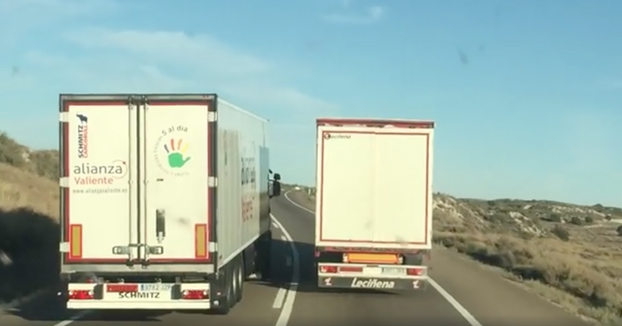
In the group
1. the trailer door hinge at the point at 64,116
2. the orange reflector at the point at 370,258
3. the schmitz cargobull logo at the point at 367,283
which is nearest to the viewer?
the trailer door hinge at the point at 64,116

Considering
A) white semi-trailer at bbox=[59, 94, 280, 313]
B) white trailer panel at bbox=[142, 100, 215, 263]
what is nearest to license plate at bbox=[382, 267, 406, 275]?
white semi-trailer at bbox=[59, 94, 280, 313]

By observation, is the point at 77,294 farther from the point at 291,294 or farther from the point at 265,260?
the point at 265,260

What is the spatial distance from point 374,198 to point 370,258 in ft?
4.08

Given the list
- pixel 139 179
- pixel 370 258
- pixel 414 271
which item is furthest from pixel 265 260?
pixel 139 179

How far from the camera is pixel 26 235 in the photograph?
26.9 m

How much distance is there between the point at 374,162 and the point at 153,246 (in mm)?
5791

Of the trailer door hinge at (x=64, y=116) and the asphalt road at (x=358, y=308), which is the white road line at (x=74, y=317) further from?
the trailer door hinge at (x=64, y=116)

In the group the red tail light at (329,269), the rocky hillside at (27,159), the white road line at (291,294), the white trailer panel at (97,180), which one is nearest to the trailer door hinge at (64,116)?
the white trailer panel at (97,180)

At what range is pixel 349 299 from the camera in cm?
1938

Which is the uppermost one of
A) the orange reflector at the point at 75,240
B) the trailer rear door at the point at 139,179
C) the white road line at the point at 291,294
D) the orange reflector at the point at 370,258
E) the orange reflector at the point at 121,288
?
the trailer rear door at the point at 139,179

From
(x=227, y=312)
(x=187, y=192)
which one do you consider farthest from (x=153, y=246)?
(x=227, y=312)

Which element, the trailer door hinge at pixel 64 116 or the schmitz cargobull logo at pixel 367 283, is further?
the schmitz cargobull logo at pixel 367 283

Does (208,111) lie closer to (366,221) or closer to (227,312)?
(227,312)

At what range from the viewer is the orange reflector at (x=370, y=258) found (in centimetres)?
1952
